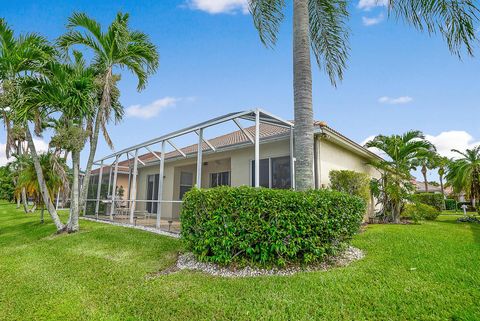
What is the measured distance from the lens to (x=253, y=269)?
17.4 feet

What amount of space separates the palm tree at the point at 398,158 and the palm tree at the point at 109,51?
11.8 metres

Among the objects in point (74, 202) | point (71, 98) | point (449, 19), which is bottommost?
point (74, 202)

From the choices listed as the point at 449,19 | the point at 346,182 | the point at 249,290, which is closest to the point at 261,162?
the point at 346,182

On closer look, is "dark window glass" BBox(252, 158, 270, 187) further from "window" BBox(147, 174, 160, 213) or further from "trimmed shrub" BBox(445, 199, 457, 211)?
"trimmed shrub" BBox(445, 199, 457, 211)

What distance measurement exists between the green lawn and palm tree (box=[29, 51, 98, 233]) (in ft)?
16.2

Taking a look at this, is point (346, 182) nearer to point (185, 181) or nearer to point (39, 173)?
point (185, 181)

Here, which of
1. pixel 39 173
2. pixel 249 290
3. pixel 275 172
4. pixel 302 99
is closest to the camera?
pixel 249 290

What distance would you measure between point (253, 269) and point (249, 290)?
969 mm

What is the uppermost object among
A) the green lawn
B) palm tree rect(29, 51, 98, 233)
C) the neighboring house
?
palm tree rect(29, 51, 98, 233)

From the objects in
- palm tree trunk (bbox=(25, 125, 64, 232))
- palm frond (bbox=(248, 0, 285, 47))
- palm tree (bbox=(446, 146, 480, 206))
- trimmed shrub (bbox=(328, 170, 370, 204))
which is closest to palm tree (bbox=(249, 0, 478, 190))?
palm frond (bbox=(248, 0, 285, 47))

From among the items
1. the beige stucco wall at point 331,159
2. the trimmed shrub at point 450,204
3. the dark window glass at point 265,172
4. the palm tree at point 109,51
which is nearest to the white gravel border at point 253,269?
the beige stucco wall at point 331,159

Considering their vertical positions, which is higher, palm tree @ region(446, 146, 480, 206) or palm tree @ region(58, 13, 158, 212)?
palm tree @ region(58, 13, 158, 212)

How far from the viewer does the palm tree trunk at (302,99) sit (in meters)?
6.28

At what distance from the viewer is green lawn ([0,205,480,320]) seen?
12.1ft
